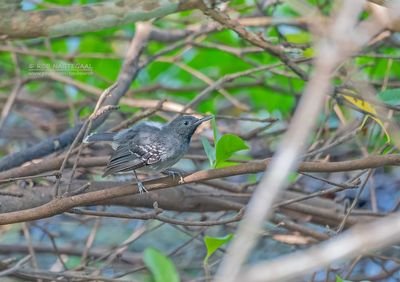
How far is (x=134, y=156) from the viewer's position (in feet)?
14.2

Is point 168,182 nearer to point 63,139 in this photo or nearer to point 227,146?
point 227,146

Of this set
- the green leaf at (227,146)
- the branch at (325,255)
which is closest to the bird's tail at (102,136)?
the green leaf at (227,146)

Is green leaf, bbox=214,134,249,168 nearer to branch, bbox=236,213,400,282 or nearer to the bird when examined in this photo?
the bird

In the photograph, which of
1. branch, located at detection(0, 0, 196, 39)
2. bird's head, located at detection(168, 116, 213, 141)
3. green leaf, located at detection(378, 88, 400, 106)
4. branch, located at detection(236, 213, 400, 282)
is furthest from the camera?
bird's head, located at detection(168, 116, 213, 141)

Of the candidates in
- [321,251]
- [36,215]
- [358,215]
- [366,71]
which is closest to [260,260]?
[358,215]

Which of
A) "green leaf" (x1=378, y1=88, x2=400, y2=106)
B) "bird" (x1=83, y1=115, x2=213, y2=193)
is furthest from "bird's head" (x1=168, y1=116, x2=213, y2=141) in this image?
"green leaf" (x1=378, y1=88, x2=400, y2=106)

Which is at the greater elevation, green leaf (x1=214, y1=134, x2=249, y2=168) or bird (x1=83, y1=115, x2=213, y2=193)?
green leaf (x1=214, y1=134, x2=249, y2=168)

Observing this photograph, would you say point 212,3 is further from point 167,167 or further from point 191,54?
point 191,54

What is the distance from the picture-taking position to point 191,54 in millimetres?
6004

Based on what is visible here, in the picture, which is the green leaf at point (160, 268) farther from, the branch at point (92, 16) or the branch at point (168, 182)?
the branch at point (92, 16)

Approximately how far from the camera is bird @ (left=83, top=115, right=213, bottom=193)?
425cm

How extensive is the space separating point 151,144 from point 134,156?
154 millimetres

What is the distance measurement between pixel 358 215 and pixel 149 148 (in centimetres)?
125

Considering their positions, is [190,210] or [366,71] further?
[366,71]
